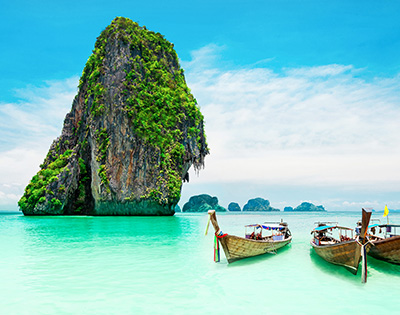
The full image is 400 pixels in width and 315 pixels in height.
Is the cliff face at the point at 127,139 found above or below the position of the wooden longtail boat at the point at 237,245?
above

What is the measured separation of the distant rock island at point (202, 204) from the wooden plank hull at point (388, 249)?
4247 inches

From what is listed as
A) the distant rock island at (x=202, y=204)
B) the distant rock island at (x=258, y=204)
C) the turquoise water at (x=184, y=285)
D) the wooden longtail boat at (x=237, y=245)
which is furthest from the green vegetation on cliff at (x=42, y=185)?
the distant rock island at (x=258, y=204)

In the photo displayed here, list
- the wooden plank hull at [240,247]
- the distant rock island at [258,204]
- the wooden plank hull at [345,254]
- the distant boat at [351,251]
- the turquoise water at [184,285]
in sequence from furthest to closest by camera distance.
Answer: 1. the distant rock island at [258,204]
2. the wooden plank hull at [240,247]
3. the wooden plank hull at [345,254]
4. the distant boat at [351,251]
5. the turquoise water at [184,285]

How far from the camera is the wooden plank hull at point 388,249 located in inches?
369

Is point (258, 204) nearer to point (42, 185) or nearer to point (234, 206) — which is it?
point (234, 206)

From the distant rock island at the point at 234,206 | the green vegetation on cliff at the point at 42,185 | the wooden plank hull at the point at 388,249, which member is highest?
the green vegetation on cliff at the point at 42,185

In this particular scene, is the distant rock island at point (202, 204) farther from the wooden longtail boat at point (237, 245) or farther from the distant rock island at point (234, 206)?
the wooden longtail boat at point (237, 245)

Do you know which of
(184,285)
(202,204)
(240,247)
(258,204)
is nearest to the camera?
(184,285)

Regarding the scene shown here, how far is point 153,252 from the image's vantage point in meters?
12.6

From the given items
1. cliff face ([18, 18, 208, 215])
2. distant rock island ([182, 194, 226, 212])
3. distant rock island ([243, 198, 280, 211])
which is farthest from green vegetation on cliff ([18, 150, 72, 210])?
distant rock island ([243, 198, 280, 211])

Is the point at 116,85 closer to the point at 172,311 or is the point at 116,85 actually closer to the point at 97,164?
the point at 97,164

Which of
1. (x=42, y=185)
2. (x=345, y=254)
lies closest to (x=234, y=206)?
(x=42, y=185)

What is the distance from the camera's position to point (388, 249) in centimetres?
959

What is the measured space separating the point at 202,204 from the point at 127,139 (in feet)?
283
